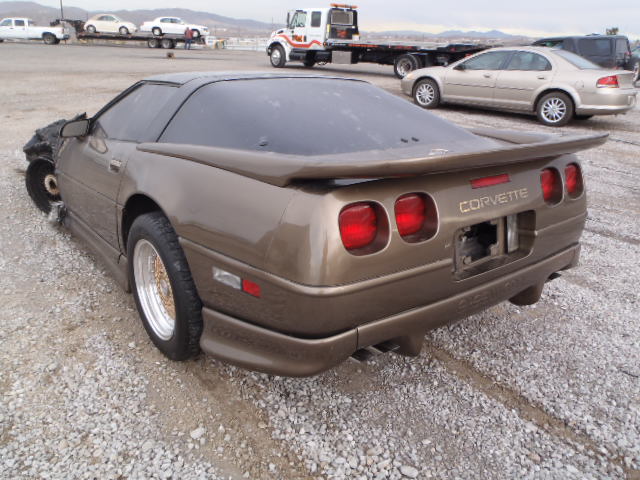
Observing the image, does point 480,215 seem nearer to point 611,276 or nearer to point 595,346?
point 595,346

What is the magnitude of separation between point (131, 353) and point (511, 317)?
7.32ft

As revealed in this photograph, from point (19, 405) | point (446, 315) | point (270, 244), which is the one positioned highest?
point (270, 244)

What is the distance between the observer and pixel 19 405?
2.19 meters

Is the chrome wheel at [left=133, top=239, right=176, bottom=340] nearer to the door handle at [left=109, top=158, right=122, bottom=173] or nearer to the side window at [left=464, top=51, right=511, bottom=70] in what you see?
the door handle at [left=109, top=158, right=122, bottom=173]

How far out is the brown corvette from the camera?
5.79ft

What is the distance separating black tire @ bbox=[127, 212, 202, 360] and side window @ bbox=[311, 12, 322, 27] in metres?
19.5

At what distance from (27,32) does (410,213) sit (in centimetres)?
4211

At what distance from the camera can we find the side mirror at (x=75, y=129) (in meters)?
3.26

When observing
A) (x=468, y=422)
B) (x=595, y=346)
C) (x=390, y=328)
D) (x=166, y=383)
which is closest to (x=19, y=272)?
(x=166, y=383)

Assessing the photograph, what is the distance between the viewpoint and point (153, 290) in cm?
269

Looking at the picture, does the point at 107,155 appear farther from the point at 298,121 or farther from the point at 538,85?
the point at 538,85

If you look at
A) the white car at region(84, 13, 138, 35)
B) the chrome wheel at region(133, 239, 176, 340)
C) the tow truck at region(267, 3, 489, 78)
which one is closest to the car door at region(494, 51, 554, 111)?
the tow truck at region(267, 3, 489, 78)

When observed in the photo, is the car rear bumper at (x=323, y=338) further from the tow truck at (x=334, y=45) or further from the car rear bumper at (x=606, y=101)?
the tow truck at (x=334, y=45)

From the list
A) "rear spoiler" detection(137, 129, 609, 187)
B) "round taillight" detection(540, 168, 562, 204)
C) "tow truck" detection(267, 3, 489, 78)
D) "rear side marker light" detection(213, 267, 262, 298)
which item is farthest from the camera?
"tow truck" detection(267, 3, 489, 78)
